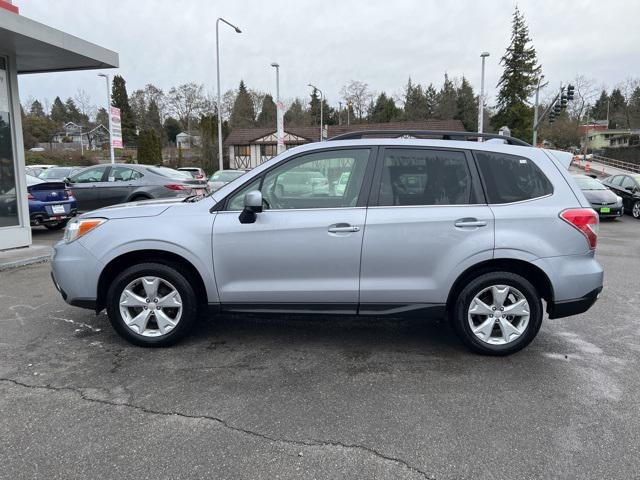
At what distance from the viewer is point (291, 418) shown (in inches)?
125

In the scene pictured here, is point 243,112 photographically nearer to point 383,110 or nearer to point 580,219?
point 383,110

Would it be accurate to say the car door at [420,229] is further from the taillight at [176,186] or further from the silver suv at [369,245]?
the taillight at [176,186]

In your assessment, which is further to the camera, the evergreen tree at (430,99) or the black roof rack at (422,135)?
the evergreen tree at (430,99)

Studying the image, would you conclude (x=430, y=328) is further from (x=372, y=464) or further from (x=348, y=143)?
(x=372, y=464)

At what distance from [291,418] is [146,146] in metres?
43.1

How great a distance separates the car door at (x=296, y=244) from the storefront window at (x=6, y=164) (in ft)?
22.5

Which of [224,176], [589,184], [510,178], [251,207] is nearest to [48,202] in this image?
[224,176]

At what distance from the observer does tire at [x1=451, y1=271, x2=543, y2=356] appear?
13.2 feet

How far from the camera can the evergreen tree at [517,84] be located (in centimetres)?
5497

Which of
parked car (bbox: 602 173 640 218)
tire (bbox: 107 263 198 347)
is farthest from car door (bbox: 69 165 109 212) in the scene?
parked car (bbox: 602 173 640 218)

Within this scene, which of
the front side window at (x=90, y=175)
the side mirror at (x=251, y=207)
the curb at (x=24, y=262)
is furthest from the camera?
the front side window at (x=90, y=175)

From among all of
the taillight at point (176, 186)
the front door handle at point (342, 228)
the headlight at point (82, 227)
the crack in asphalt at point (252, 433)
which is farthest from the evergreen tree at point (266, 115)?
the crack in asphalt at point (252, 433)

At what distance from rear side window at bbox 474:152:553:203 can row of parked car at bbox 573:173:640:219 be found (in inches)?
450

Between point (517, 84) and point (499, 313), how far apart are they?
194 ft
